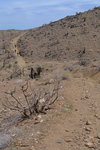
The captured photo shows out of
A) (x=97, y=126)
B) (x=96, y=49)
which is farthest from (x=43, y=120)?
(x=96, y=49)

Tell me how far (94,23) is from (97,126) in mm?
33534

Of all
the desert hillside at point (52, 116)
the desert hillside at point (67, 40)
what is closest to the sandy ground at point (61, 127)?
the desert hillside at point (52, 116)

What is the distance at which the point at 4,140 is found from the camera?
19.1 feet

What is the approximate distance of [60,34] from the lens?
40531mm

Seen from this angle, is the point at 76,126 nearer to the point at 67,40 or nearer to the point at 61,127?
the point at 61,127

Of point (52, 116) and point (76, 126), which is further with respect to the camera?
point (52, 116)

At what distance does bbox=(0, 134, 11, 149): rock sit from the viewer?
5.65 metres

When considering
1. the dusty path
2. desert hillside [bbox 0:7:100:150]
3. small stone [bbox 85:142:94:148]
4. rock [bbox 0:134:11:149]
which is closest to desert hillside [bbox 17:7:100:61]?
desert hillside [bbox 0:7:100:150]

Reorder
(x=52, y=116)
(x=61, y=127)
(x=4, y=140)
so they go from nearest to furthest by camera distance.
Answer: (x=4, y=140) → (x=61, y=127) → (x=52, y=116)

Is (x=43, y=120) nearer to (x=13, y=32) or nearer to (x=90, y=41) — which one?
(x=90, y=41)

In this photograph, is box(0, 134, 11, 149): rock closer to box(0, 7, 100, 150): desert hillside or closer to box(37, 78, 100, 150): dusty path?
box(0, 7, 100, 150): desert hillside

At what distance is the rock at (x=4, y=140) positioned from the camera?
565 cm

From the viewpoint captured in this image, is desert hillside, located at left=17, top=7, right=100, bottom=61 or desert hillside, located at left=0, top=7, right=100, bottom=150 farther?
desert hillside, located at left=17, top=7, right=100, bottom=61

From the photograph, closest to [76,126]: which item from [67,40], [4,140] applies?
[4,140]
